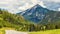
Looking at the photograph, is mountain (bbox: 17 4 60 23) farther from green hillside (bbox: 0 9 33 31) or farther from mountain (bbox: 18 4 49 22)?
green hillside (bbox: 0 9 33 31)

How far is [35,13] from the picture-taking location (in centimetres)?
403

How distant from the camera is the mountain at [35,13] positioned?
4015mm

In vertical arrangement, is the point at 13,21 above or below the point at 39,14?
below

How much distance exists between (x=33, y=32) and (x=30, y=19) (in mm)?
260

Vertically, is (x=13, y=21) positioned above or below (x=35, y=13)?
below

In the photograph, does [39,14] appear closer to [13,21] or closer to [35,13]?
[35,13]

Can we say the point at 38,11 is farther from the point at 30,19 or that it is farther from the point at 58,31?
the point at 58,31

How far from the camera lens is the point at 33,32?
13.0ft

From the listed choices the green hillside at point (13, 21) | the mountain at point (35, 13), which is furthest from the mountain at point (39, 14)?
the green hillside at point (13, 21)

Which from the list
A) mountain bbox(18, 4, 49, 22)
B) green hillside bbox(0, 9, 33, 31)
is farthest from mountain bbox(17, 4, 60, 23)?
green hillside bbox(0, 9, 33, 31)

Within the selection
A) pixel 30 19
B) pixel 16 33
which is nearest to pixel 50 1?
pixel 30 19

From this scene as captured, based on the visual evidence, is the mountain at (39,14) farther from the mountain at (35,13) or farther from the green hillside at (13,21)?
the green hillside at (13,21)

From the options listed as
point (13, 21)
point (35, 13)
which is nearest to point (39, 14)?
point (35, 13)

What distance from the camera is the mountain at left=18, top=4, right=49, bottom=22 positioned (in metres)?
4.01
